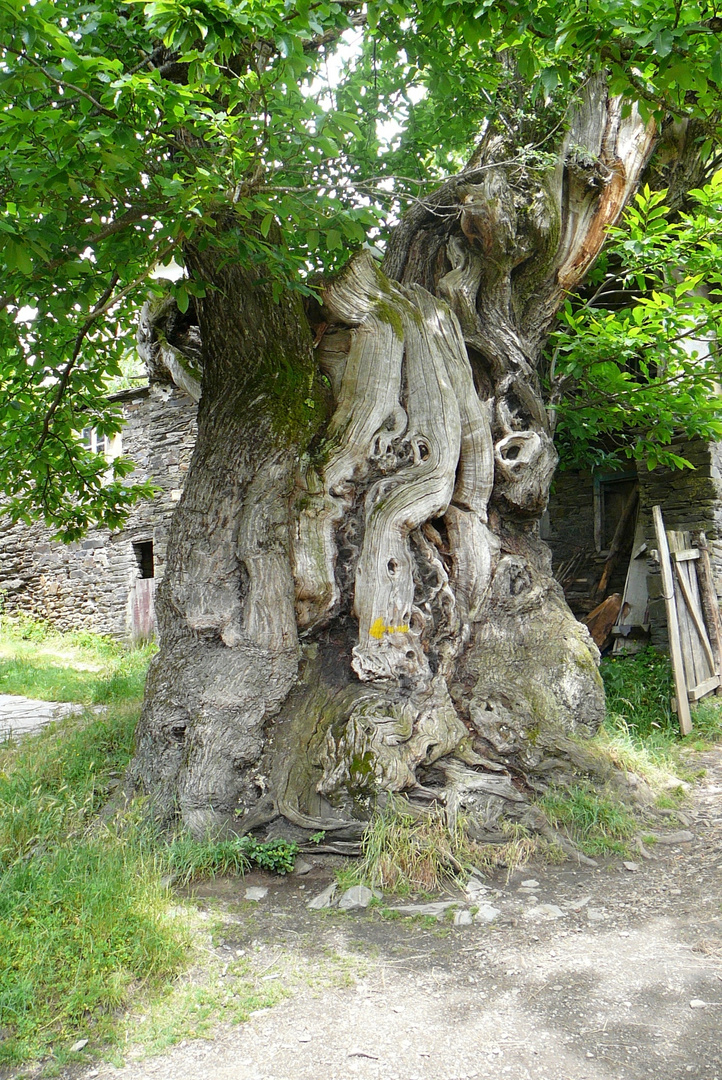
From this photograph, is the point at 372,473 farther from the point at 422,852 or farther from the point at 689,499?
the point at 689,499

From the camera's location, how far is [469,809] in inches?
168

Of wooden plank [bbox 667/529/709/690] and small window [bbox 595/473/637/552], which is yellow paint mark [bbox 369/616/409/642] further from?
small window [bbox 595/473/637/552]

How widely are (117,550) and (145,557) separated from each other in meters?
0.48

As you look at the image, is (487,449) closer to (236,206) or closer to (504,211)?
(504,211)

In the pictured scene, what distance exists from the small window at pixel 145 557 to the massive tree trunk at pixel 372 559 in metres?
8.43

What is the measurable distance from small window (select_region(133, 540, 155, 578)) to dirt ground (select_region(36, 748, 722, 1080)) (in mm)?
9780

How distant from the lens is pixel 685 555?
24.6 feet

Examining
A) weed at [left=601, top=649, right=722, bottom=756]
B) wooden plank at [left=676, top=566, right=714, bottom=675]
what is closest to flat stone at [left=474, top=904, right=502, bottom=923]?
weed at [left=601, top=649, right=722, bottom=756]

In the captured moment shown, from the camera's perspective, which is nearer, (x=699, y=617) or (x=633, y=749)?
(x=633, y=749)

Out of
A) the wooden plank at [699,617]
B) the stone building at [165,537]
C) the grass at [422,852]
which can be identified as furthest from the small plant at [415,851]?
the stone building at [165,537]

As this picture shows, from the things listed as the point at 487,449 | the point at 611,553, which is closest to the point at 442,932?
the point at 487,449

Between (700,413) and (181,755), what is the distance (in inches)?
176

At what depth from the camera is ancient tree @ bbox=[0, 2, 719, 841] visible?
4145 millimetres

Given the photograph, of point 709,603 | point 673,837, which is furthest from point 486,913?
point 709,603
